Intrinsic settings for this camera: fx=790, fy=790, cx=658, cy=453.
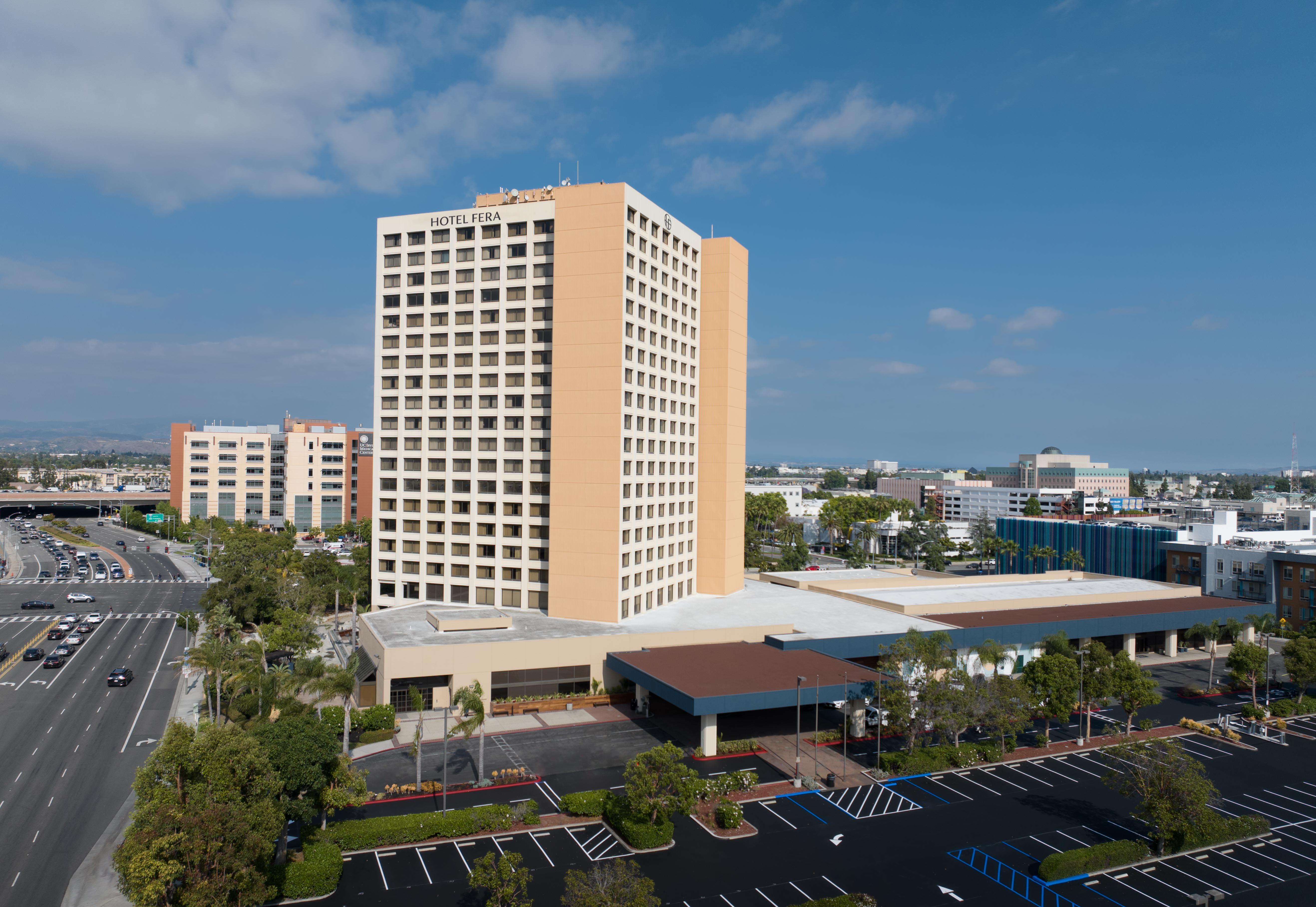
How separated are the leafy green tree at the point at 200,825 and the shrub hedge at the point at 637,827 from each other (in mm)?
17582

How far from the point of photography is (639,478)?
80312 millimetres

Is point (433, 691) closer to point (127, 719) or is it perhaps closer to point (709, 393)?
point (127, 719)

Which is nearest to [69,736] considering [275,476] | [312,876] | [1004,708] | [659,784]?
[312,876]

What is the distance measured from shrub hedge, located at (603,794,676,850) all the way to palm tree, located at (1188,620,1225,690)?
62.8 m

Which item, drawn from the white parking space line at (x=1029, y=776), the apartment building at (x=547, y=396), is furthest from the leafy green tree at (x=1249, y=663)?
Answer: the apartment building at (x=547, y=396)

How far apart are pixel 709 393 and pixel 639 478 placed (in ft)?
62.6

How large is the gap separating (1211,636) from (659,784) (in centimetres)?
6844

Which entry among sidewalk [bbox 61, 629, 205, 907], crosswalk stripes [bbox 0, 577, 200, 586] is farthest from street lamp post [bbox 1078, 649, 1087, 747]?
crosswalk stripes [bbox 0, 577, 200, 586]

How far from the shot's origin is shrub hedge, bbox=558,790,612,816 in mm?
45469

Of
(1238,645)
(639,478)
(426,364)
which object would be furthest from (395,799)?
(1238,645)

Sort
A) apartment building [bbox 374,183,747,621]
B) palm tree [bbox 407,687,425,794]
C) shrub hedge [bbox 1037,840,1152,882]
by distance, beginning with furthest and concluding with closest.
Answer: apartment building [bbox 374,183,747,621] → palm tree [bbox 407,687,425,794] → shrub hedge [bbox 1037,840,1152,882]

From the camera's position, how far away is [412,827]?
41.9 meters

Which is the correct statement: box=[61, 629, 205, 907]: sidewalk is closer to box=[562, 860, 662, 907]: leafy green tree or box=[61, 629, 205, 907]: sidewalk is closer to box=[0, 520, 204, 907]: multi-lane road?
box=[0, 520, 204, 907]: multi-lane road

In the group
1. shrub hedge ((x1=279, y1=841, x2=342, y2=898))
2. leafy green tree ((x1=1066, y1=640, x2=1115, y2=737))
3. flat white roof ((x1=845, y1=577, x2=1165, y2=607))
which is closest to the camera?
shrub hedge ((x1=279, y1=841, x2=342, y2=898))
